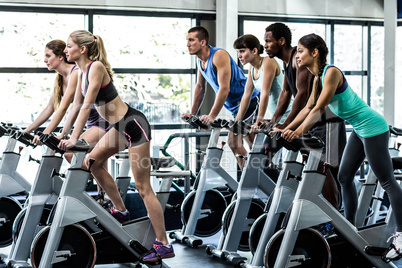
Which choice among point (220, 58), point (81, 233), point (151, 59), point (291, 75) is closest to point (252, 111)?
point (220, 58)

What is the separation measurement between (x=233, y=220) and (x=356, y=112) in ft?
3.90

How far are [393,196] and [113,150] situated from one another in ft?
5.73

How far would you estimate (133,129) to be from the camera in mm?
3545

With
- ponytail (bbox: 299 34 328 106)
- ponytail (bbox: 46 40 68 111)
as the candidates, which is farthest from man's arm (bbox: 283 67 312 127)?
ponytail (bbox: 46 40 68 111)

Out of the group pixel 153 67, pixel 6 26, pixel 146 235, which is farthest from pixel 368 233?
pixel 6 26

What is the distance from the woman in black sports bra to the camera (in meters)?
3.51

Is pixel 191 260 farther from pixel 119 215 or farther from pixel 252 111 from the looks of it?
pixel 252 111

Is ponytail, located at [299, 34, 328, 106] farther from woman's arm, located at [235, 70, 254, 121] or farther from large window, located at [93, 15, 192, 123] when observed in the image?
large window, located at [93, 15, 192, 123]

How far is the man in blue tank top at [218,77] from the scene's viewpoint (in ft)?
14.8

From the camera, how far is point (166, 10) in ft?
23.5

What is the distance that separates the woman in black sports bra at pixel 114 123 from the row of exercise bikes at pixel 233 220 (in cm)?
14

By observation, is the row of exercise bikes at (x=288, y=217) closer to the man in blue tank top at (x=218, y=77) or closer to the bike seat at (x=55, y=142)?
the man in blue tank top at (x=218, y=77)

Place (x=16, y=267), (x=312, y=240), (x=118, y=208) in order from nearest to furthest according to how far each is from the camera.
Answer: (x=312, y=240) < (x=16, y=267) < (x=118, y=208)

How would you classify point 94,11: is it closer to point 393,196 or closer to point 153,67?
point 153,67
